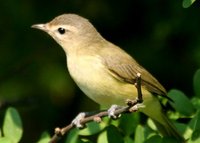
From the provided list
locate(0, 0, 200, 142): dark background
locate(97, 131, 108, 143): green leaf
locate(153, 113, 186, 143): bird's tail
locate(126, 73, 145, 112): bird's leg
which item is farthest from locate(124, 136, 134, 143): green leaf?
locate(0, 0, 200, 142): dark background

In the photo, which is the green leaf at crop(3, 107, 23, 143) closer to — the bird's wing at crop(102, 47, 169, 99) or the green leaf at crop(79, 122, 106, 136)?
the green leaf at crop(79, 122, 106, 136)

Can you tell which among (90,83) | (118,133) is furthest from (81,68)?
(118,133)

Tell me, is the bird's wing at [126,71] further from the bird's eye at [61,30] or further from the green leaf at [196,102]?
the bird's eye at [61,30]

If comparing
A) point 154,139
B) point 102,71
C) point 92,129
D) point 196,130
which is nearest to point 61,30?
point 102,71

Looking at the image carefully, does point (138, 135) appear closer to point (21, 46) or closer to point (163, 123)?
point (163, 123)

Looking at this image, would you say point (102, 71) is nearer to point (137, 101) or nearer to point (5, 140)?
point (5, 140)

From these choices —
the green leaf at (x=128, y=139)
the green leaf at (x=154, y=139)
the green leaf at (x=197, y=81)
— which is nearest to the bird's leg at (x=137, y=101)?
the green leaf at (x=154, y=139)

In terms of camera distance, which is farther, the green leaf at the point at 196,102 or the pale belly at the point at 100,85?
the pale belly at the point at 100,85
